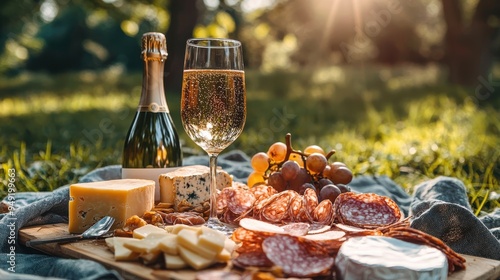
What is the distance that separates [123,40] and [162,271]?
32.8m

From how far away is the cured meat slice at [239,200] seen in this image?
2148 mm

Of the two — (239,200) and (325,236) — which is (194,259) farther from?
(239,200)

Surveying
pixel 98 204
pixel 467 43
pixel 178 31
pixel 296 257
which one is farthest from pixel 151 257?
pixel 467 43

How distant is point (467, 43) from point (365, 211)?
1123 cm

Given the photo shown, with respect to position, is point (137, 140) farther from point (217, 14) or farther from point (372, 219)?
point (217, 14)

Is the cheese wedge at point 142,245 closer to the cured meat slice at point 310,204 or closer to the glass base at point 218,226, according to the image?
the glass base at point 218,226

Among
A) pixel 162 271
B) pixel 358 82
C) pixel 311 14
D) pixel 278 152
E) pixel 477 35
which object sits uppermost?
pixel 311 14

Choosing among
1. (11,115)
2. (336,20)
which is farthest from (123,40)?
(11,115)

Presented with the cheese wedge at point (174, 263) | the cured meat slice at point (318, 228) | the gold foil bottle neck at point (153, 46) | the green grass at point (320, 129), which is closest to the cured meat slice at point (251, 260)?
the cheese wedge at point (174, 263)

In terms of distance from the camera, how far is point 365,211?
2.05m

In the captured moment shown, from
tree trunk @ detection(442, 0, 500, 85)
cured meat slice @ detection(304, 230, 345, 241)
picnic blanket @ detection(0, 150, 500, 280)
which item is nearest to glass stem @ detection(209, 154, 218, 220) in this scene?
cured meat slice @ detection(304, 230, 345, 241)

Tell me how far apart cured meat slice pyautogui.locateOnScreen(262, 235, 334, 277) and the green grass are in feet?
5.32

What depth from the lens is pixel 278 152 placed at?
2.51 m

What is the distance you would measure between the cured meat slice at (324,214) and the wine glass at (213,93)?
32cm
